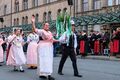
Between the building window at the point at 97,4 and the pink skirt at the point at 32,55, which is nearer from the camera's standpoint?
the pink skirt at the point at 32,55

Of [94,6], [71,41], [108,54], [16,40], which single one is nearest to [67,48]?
[71,41]

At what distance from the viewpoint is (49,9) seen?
55.7m

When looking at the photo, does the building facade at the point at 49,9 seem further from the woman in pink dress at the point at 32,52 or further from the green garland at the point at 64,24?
the green garland at the point at 64,24

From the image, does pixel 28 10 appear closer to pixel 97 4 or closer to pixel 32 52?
pixel 97 4

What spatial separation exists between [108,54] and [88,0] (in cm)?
1729

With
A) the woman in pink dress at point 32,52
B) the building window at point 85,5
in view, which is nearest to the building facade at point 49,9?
the building window at point 85,5

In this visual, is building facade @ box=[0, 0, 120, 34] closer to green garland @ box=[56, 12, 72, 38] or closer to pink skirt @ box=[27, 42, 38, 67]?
pink skirt @ box=[27, 42, 38, 67]

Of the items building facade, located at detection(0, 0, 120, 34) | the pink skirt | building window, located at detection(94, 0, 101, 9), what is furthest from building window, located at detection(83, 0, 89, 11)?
the pink skirt

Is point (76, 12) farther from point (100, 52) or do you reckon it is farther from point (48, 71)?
point (48, 71)

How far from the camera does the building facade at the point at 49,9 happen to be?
37.7 meters

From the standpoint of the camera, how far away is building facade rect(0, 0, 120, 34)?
37.7 meters

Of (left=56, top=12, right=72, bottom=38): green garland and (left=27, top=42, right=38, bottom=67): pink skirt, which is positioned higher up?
(left=56, top=12, right=72, bottom=38): green garland

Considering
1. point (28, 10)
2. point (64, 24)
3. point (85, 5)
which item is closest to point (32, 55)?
point (64, 24)

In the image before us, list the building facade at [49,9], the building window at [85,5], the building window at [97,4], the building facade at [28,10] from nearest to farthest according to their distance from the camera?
the building facade at [49,9] → the building window at [97,4] → the building window at [85,5] → the building facade at [28,10]
